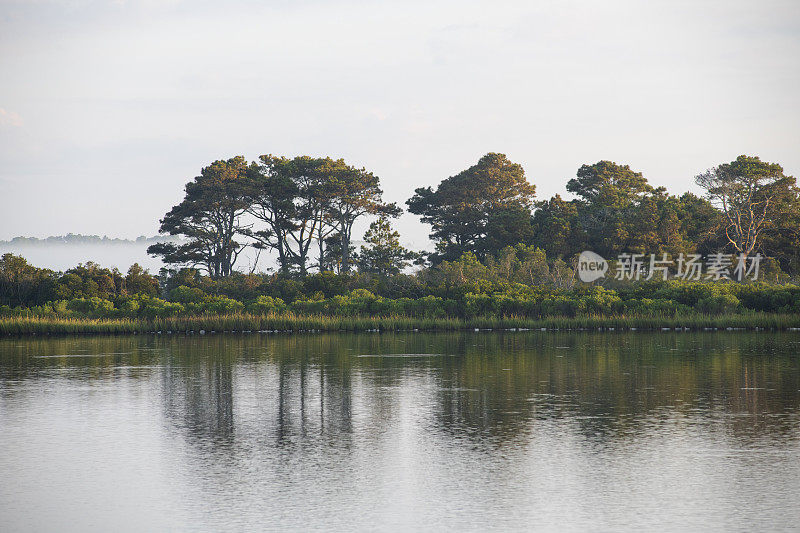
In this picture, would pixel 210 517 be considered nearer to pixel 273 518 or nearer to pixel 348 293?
pixel 273 518

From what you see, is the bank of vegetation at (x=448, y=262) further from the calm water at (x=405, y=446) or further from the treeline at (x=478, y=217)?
the calm water at (x=405, y=446)

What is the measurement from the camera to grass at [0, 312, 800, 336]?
4591 centimetres

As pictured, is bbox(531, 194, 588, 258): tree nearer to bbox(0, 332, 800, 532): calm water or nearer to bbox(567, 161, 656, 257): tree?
bbox(567, 161, 656, 257): tree

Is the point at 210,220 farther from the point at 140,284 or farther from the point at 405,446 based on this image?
the point at 405,446

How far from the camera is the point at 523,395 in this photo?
64.1 feet

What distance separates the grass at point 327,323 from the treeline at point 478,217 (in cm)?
2098

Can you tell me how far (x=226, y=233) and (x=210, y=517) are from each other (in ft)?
220

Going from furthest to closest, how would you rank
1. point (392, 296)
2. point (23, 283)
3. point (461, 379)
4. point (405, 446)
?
point (392, 296) → point (23, 283) → point (461, 379) → point (405, 446)

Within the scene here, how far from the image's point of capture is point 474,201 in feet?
264

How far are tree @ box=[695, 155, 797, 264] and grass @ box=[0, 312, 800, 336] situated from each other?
26500 millimetres

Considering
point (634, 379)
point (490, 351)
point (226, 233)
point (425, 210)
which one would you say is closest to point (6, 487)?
point (634, 379)

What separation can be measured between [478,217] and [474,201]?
1813 millimetres

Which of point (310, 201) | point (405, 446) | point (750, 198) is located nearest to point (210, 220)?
point (310, 201)

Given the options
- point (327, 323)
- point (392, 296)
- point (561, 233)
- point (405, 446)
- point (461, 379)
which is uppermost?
point (561, 233)
